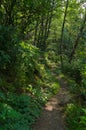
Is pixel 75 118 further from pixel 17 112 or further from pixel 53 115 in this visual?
pixel 17 112

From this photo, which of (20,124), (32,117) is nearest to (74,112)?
(32,117)

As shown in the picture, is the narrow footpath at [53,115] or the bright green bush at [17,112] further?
the narrow footpath at [53,115]

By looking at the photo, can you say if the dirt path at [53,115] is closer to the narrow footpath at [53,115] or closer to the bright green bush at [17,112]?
the narrow footpath at [53,115]

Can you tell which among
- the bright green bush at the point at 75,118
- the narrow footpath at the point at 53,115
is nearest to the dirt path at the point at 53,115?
the narrow footpath at the point at 53,115

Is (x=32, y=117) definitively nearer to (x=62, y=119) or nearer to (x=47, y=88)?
(x=62, y=119)

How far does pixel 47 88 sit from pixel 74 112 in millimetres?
4105

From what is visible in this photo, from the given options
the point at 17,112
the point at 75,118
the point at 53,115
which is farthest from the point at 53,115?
the point at 17,112

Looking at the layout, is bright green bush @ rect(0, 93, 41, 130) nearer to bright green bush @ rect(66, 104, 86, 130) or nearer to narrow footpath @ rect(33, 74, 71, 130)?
narrow footpath @ rect(33, 74, 71, 130)

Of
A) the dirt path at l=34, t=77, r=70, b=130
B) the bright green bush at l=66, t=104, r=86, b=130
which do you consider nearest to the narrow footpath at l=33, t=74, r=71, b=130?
the dirt path at l=34, t=77, r=70, b=130

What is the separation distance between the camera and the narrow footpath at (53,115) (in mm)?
8828

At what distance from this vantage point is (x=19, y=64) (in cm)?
1193

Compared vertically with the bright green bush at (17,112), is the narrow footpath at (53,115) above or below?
below

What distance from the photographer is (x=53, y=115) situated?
1004 centimetres

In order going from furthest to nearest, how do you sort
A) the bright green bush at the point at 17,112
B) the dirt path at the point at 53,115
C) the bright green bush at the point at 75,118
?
the dirt path at the point at 53,115
the bright green bush at the point at 75,118
the bright green bush at the point at 17,112
